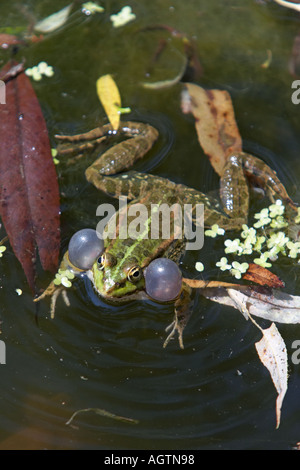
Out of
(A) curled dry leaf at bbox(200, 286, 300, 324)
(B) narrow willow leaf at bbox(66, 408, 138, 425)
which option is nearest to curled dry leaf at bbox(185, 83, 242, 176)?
(A) curled dry leaf at bbox(200, 286, 300, 324)

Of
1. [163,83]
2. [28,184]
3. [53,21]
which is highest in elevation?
[53,21]

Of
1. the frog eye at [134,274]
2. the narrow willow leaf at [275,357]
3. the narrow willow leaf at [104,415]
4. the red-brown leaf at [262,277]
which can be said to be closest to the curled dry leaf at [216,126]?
the red-brown leaf at [262,277]

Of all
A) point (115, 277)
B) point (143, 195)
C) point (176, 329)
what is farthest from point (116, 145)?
point (176, 329)

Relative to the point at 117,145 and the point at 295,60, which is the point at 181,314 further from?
the point at 295,60

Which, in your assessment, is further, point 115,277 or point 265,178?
point 265,178

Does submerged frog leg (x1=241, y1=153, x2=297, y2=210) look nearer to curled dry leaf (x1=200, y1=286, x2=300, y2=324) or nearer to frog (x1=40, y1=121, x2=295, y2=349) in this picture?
frog (x1=40, y1=121, x2=295, y2=349)
